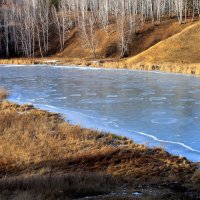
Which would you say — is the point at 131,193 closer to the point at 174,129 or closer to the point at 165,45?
the point at 174,129

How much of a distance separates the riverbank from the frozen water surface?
1059 mm

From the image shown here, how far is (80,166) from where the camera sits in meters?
11.4

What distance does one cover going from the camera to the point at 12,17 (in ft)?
307

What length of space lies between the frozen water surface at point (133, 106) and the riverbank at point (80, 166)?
106cm

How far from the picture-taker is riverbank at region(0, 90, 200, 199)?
8.30 meters

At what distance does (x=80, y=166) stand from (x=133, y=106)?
9388 millimetres

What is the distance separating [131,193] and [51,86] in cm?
2379

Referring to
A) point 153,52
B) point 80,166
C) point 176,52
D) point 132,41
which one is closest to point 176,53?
point 176,52

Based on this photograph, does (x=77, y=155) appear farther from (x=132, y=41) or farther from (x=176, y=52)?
(x=132, y=41)

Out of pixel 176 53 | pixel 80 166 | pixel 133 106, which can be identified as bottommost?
pixel 80 166

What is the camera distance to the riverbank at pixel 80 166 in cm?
830

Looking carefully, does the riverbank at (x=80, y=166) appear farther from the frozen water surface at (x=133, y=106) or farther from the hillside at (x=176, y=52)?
the hillside at (x=176, y=52)

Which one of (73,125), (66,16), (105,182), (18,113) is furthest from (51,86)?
(66,16)

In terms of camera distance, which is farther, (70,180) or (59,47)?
(59,47)
